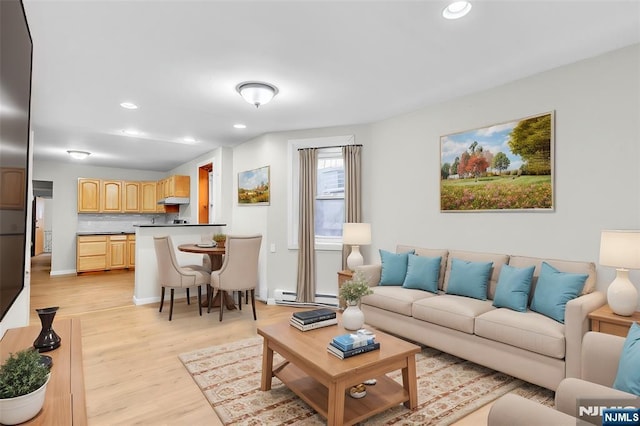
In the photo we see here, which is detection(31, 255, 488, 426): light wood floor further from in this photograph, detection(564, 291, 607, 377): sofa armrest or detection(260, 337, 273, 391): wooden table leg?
detection(564, 291, 607, 377): sofa armrest

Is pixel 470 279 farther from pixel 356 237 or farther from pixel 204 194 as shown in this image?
pixel 204 194

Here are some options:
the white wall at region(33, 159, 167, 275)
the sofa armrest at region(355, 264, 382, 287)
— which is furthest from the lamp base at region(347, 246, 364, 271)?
the white wall at region(33, 159, 167, 275)

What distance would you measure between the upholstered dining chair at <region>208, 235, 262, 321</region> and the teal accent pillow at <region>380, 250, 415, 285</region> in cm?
160

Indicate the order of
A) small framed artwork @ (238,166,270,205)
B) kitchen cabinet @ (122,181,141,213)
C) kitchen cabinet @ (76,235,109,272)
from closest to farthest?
small framed artwork @ (238,166,270,205), kitchen cabinet @ (76,235,109,272), kitchen cabinet @ (122,181,141,213)

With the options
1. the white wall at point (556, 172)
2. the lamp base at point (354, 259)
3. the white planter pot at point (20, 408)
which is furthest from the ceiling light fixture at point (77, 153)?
the white planter pot at point (20, 408)

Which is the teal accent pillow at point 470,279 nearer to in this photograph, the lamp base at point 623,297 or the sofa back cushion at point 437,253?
the sofa back cushion at point 437,253

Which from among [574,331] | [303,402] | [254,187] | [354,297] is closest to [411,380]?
[354,297]

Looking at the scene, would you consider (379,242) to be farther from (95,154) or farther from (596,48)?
(95,154)

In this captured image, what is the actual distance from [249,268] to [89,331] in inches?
73.1

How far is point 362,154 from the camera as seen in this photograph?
4.73 metres

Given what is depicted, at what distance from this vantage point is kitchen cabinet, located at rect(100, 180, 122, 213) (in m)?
7.94

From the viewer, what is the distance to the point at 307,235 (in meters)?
4.86

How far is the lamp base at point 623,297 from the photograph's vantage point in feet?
7.39

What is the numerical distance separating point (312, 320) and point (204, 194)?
5164 millimetres
